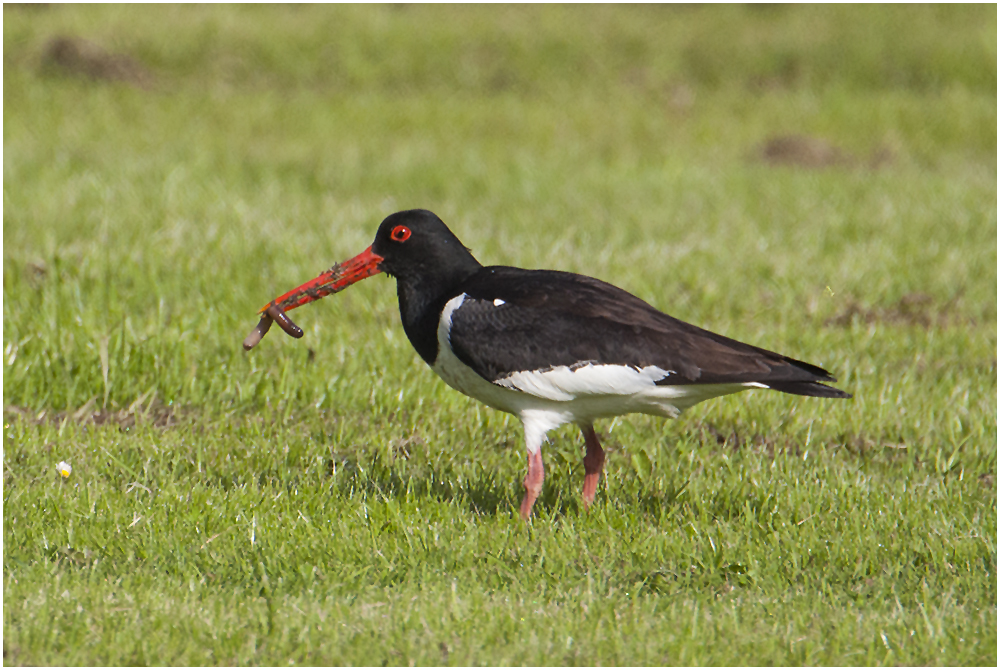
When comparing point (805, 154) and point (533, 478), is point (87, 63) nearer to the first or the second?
point (805, 154)

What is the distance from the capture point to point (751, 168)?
14758mm

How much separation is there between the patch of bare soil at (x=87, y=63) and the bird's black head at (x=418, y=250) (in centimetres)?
→ 1324

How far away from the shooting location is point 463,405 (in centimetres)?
675

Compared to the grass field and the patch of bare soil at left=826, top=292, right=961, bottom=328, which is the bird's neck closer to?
the grass field

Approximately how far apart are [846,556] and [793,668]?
896 millimetres

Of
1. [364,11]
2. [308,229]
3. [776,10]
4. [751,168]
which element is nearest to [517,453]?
[308,229]

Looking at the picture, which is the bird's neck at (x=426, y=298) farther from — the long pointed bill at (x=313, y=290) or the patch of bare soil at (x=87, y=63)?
the patch of bare soil at (x=87, y=63)

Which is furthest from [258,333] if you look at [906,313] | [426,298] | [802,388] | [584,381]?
[906,313]

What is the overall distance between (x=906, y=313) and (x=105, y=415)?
5959mm

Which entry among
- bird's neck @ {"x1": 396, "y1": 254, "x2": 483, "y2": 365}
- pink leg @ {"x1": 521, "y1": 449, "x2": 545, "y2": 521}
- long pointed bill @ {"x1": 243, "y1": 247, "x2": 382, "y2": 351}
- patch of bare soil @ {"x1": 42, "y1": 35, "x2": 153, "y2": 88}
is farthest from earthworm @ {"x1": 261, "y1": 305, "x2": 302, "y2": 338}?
patch of bare soil @ {"x1": 42, "y1": 35, "x2": 153, "y2": 88}

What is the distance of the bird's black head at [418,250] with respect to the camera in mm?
5477

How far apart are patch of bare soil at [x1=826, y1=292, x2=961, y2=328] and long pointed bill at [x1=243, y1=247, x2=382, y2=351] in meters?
4.38

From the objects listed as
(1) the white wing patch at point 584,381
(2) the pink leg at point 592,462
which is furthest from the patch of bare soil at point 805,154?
(1) the white wing patch at point 584,381

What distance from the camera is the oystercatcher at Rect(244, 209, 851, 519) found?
4.91 m
